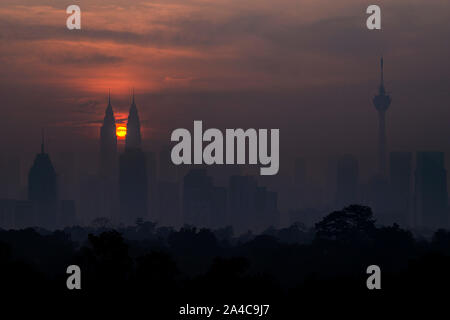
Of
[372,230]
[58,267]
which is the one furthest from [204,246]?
[58,267]

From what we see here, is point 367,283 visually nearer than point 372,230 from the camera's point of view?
Yes

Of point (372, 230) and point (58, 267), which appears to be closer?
point (58, 267)
